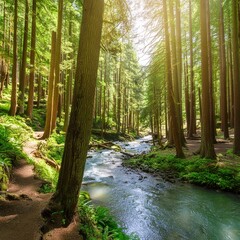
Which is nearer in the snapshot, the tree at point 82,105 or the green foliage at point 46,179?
the tree at point 82,105

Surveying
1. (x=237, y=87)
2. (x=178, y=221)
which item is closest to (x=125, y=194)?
(x=178, y=221)

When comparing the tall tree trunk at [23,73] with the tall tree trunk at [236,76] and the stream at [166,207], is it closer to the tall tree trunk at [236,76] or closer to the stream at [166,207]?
the stream at [166,207]

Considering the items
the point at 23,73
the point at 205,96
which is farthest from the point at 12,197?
the point at 23,73

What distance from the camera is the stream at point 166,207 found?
6.07m

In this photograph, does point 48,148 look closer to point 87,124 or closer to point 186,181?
point 186,181

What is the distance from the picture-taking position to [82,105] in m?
4.14

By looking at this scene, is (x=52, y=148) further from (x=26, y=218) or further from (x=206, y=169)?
(x=26, y=218)

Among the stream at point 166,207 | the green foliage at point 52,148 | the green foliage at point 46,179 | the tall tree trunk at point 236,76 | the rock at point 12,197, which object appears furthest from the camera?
the tall tree trunk at point 236,76

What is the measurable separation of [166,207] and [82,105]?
524cm

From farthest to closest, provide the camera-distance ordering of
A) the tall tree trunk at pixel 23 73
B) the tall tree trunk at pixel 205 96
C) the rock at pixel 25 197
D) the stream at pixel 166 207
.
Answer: the tall tree trunk at pixel 23 73 → the tall tree trunk at pixel 205 96 → the stream at pixel 166 207 → the rock at pixel 25 197

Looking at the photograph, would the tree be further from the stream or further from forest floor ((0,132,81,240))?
the stream

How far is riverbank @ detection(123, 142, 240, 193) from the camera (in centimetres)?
912

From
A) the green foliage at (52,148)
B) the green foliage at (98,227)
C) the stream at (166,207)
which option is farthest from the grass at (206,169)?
the green foliage at (98,227)

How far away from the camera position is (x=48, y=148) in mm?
12078
